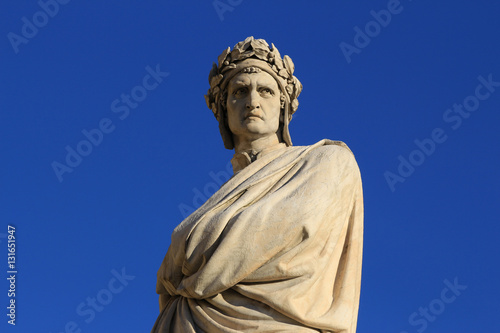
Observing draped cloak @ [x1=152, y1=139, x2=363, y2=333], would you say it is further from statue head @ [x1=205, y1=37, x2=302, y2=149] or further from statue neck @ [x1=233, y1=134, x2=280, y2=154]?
statue head @ [x1=205, y1=37, x2=302, y2=149]

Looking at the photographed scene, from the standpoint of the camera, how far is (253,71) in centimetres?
916

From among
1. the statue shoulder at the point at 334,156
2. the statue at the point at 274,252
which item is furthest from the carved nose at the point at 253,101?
the statue shoulder at the point at 334,156

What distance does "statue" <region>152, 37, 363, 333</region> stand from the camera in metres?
7.63

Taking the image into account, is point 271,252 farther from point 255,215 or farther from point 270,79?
point 270,79

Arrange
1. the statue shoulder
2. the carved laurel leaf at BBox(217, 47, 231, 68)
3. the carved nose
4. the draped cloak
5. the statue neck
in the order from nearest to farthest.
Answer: the draped cloak, the statue shoulder, the carved nose, the statue neck, the carved laurel leaf at BBox(217, 47, 231, 68)

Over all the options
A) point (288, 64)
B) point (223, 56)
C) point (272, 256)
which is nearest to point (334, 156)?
point (272, 256)

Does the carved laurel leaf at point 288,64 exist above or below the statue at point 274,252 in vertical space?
above

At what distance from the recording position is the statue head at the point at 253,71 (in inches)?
363

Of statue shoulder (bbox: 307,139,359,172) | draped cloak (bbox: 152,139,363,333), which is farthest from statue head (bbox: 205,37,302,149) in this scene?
draped cloak (bbox: 152,139,363,333)

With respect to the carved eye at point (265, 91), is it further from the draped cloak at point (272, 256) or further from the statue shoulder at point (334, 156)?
the draped cloak at point (272, 256)

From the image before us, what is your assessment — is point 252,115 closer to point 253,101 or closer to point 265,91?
point 253,101

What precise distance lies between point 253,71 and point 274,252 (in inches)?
87.3

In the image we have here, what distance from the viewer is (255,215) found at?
25.7ft

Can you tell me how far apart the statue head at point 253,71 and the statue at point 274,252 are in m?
0.64
